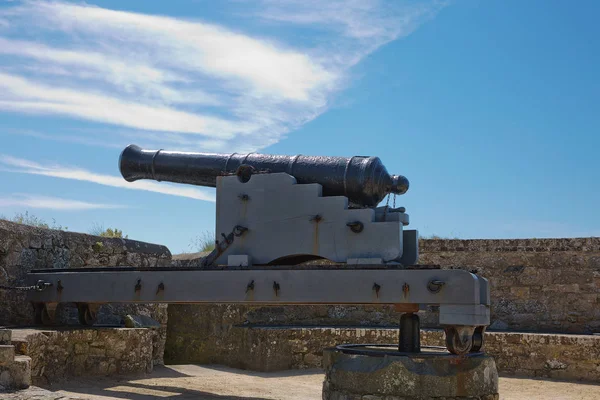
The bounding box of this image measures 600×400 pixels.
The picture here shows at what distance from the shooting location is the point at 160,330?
32.4 feet

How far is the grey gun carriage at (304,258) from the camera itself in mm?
6004

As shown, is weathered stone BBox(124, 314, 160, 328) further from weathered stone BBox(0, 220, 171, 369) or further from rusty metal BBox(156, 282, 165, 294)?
rusty metal BBox(156, 282, 165, 294)

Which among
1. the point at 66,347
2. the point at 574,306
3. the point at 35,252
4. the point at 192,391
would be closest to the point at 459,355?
the point at 192,391

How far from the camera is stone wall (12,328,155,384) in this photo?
21.4 feet

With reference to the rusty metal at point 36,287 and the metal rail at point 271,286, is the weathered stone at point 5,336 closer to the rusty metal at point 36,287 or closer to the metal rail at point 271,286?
the metal rail at point 271,286

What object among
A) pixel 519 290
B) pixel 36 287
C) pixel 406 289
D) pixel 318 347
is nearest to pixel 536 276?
pixel 519 290

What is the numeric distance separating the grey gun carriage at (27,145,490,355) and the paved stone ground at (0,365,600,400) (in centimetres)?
85

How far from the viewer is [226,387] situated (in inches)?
320

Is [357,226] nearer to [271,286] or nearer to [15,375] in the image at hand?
[271,286]

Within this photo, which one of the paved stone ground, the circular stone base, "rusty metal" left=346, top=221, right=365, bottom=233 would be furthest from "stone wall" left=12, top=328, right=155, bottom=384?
"rusty metal" left=346, top=221, right=365, bottom=233

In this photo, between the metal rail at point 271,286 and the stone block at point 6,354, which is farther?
the metal rail at point 271,286

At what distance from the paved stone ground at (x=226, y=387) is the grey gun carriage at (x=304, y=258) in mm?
853

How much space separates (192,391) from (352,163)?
2.78 metres

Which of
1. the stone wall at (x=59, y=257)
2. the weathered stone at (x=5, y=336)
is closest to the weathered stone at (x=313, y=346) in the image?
the stone wall at (x=59, y=257)
